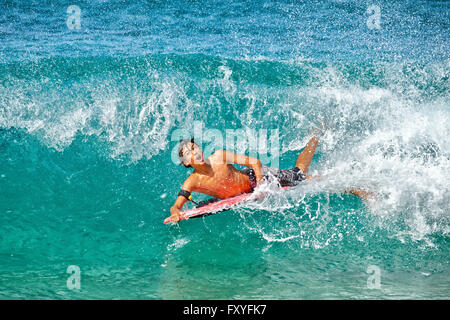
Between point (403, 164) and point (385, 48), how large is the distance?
18.8 feet

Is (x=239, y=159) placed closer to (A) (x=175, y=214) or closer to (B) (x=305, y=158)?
(A) (x=175, y=214)

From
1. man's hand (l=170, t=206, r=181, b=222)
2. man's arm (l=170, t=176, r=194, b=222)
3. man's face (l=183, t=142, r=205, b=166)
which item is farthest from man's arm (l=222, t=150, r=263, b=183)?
man's hand (l=170, t=206, r=181, b=222)

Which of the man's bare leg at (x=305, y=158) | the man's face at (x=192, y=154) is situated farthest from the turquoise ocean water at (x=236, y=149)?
the man's face at (x=192, y=154)

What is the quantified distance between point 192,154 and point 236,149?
2.81 meters

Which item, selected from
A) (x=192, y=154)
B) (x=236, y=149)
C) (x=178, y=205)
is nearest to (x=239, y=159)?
(x=192, y=154)

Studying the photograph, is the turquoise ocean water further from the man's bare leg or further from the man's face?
the man's face

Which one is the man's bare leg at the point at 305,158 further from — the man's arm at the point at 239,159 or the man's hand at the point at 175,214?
the man's hand at the point at 175,214

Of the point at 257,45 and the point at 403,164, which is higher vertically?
the point at 257,45

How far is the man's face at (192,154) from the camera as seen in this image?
185 inches

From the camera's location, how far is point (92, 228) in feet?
17.7

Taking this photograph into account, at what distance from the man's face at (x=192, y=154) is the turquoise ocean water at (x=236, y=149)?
34.7 inches

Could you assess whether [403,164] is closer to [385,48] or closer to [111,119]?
[111,119]
